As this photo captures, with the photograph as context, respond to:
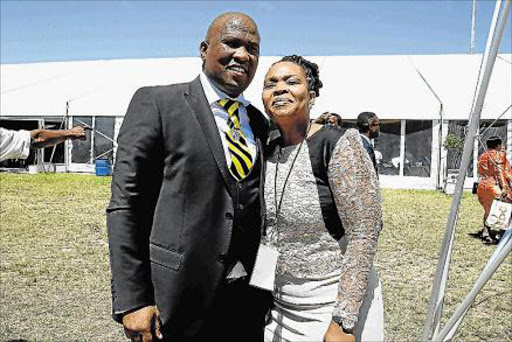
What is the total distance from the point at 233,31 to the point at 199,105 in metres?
0.28

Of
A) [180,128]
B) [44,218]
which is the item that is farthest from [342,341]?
[44,218]

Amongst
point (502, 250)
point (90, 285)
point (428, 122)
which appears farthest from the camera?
point (428, 122)

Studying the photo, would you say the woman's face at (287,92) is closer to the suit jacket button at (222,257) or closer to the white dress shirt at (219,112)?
the white dress shirt at (219,112)

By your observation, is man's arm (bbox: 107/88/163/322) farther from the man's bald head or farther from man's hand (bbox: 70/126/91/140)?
man's hand (bbox: 70/126/91/140)

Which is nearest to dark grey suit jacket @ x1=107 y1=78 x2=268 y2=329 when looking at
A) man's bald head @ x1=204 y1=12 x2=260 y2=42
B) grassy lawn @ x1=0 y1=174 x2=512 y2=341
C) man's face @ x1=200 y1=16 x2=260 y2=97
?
man's face @ x1=200 y1=16 x2=260 y2=97

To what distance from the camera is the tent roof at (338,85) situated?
15.5m

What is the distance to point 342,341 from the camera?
1.75 meters

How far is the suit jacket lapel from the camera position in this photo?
73.4 inches

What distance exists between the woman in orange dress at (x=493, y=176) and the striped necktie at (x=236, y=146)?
6547 millimetres

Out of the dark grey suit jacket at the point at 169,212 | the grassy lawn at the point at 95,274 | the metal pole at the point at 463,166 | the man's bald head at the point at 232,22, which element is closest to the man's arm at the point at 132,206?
the dark grey suit jacket at the point at 169,212

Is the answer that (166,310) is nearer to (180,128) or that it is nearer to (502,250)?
(180,128)

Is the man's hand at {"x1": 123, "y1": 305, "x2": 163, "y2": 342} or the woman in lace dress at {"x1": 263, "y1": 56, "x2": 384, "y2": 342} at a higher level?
the woman in lace dress at {"x1": 263, "y1": 56, "x2": 384, "y2": 342}

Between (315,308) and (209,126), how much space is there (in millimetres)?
725

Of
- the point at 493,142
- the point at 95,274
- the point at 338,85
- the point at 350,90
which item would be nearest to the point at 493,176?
the point at 493,142
